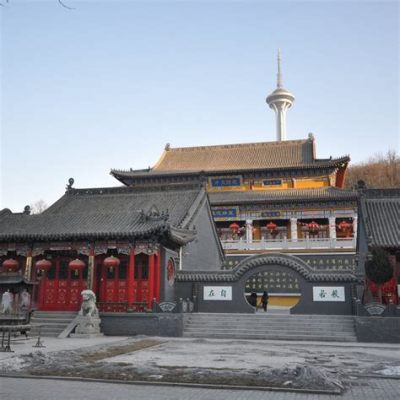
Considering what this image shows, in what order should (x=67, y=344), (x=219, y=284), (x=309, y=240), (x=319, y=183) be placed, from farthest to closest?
(x=319, y=183)
(x=309, y=240)
(x=219, y=284)
(x=67, y=344)

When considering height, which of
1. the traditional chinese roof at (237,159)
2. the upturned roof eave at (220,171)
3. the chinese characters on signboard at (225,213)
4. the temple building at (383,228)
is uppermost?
the traditional chinese roof at (237,159)

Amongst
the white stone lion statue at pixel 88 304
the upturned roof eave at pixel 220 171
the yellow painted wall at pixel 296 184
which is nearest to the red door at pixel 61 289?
the white stone lion statue at pixel 88 304

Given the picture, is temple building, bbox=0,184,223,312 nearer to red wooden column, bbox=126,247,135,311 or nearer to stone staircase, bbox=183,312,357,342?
red wooden column, bbox=126,247,135,311

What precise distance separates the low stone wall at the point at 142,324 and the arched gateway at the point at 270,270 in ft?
8.28

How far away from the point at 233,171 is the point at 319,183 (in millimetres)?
7200

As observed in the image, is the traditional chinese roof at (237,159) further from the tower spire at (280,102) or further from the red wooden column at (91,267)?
the tower spire at (280,102)

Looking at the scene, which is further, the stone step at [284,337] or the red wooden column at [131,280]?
the red wooden column at [131,280]

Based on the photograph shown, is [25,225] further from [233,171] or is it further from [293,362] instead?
[233,171]

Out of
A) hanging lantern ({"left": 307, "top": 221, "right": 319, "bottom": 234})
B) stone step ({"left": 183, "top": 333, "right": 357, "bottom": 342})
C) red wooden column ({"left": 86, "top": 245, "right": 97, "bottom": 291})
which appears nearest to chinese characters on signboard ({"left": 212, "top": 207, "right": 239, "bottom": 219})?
hanging lantern ({"left": 307, "top": 221, "right": 319, "bottom": 234})

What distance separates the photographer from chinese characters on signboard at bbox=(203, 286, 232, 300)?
20234 mm

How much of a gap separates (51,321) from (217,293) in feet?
23.2

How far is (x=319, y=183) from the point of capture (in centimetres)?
3869

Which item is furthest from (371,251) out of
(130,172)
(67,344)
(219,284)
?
(130,172)

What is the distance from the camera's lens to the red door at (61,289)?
21.0m
